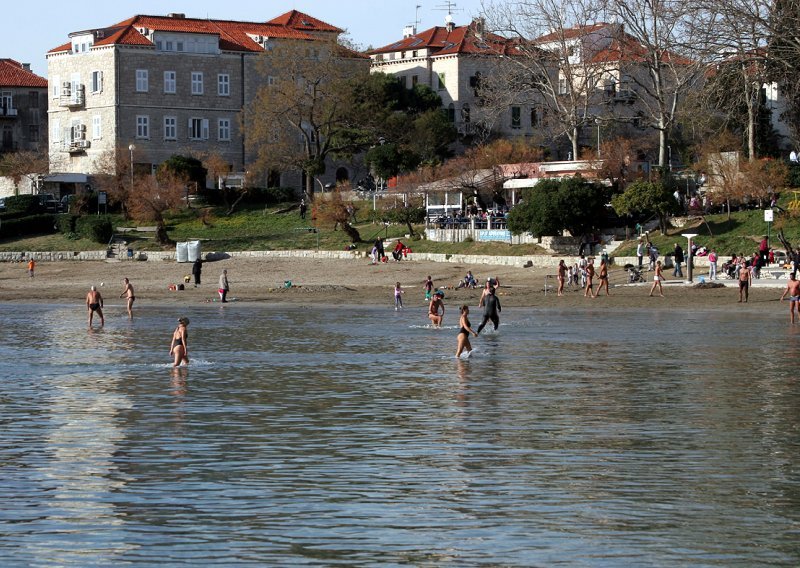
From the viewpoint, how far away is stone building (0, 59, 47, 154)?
102 m

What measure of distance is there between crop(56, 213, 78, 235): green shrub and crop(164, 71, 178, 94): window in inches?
624

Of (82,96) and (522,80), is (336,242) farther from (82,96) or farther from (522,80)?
(82,96)

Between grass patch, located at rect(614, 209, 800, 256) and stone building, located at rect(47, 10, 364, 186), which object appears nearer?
grass patch, located at rect(614, 209, 800, 256)

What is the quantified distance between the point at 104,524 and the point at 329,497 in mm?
2491

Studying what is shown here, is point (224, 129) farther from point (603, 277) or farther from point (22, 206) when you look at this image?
point (603, 277)

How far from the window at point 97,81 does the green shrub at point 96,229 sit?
16473mm

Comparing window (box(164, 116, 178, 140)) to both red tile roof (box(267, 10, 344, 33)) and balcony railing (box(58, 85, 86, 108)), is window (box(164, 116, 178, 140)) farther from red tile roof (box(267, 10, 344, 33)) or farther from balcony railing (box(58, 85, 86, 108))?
red tile roof (box(267, 10, 344, 33))

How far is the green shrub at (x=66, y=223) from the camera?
2672 inches

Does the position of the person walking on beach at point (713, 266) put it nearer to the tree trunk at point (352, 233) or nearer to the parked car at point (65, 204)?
the tree trunk at point (352, 233)

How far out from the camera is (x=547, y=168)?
6341cm

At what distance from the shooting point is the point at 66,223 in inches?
2675

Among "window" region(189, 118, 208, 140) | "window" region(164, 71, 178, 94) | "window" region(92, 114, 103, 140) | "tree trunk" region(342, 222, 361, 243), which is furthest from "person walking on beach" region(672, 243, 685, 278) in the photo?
"window" region(92, 114, 103, 140)

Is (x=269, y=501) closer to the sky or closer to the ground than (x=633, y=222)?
closer to the ground

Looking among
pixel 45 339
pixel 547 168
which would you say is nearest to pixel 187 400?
pixel 45 339
